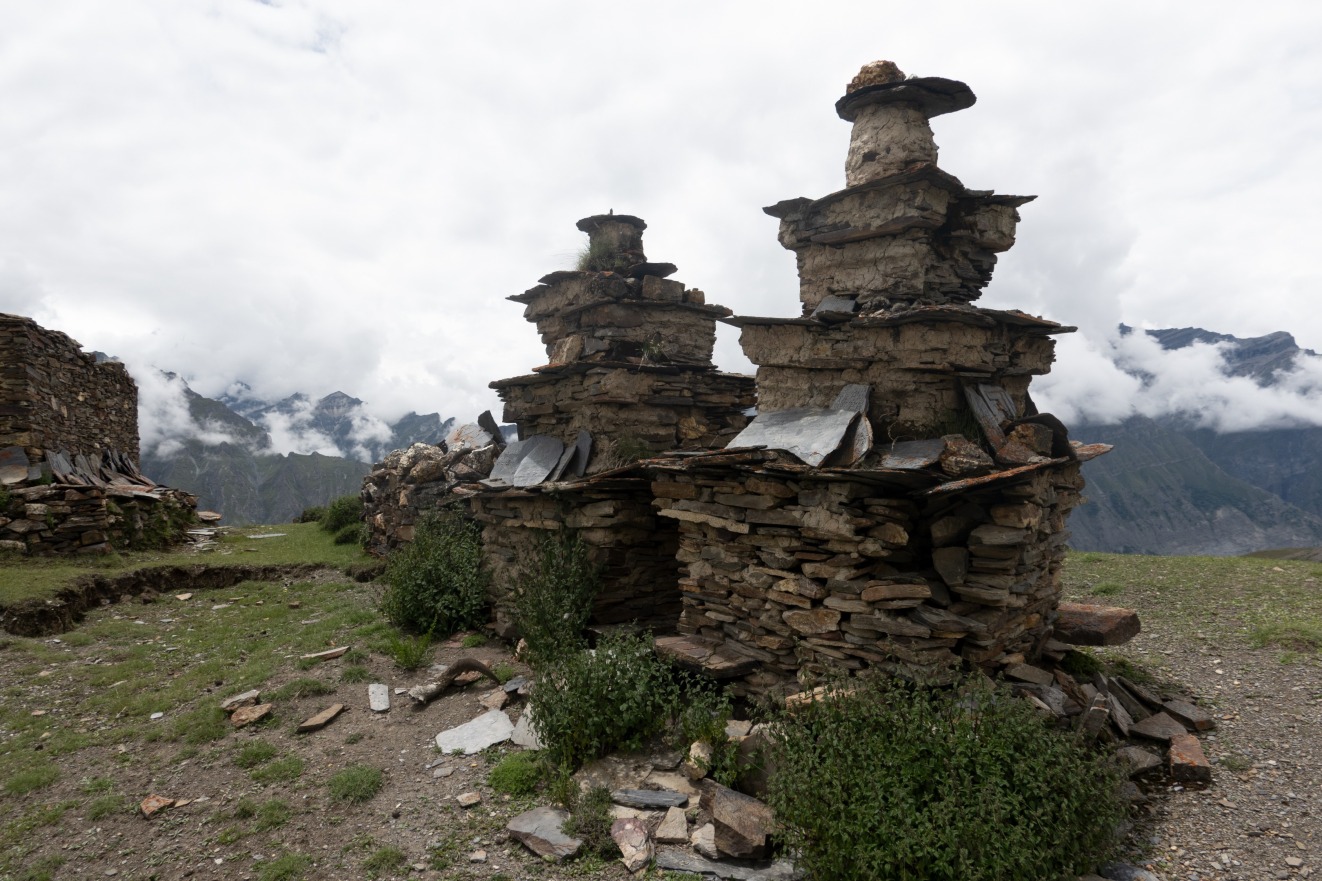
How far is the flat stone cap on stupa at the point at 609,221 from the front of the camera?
35.7 feet

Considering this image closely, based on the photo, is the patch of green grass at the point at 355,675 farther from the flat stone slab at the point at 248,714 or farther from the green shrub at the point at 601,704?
the green shrub at the point at 601,704

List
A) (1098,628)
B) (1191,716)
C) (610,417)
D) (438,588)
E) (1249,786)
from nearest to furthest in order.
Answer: (1249,786)
(1191,716)
(1098,628)
(610,417)
(438,588)

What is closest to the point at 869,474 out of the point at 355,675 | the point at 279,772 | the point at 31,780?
the point at 279,772

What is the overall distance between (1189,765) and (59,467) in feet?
66.2

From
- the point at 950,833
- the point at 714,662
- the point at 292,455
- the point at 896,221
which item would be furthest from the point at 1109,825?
the point at 292,455

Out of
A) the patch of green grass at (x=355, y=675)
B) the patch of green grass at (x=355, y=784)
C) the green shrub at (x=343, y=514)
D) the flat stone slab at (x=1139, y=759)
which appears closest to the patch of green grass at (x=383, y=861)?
the patch of green grass at (x=355, y=784)

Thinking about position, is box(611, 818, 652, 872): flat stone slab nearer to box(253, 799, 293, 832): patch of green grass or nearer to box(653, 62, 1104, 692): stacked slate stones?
box(653, 62, 1104, 692): stacked slate stones

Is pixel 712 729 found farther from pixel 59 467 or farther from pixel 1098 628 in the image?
pixel 59 467

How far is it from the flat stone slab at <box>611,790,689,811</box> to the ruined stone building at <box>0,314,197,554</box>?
13868 millimetres

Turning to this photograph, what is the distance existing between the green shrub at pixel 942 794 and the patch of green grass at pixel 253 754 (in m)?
5.40

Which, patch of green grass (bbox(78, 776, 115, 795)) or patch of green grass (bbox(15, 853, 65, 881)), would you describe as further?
patch of green grass (bbox(78, 776, 115, 795))

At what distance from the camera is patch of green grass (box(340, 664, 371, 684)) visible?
27.3 feet

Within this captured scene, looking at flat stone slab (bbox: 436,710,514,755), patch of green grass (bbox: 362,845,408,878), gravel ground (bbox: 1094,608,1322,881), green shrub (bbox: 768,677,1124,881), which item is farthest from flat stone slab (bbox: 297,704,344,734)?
gravel ground (bbox: 1094,608,1322,881)

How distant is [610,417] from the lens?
9820 millimetres
